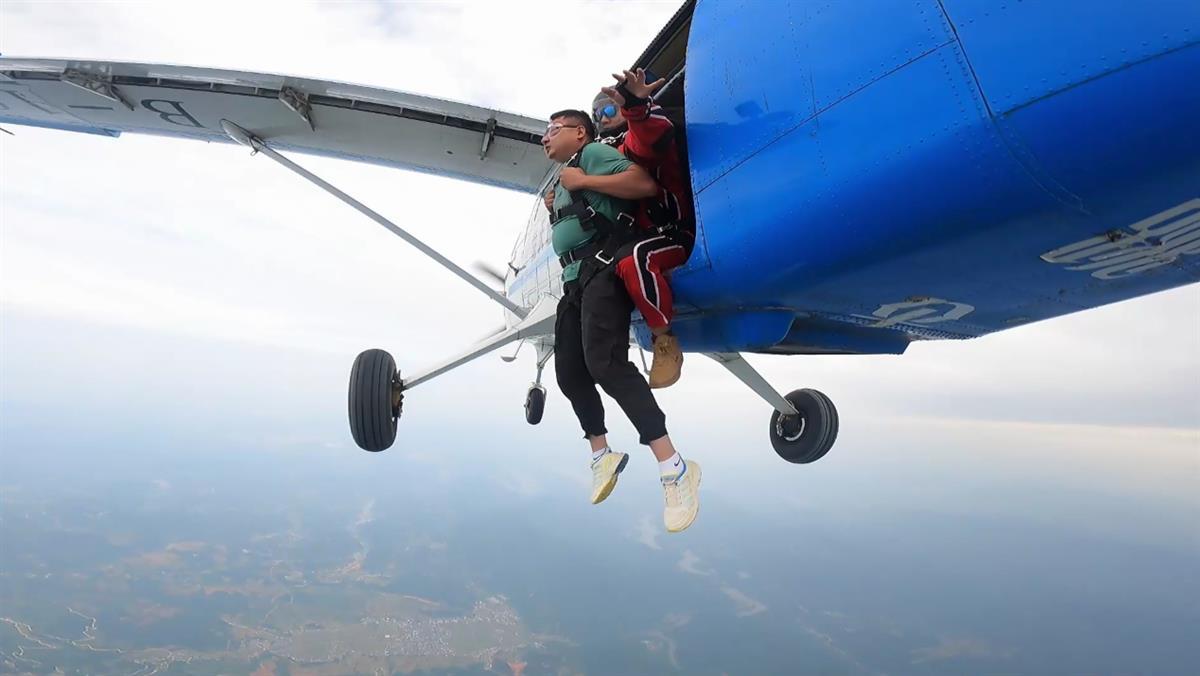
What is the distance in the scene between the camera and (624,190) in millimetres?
2924

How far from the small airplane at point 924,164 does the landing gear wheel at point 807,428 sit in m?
2.17

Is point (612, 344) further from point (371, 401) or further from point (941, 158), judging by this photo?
point (371, 401)

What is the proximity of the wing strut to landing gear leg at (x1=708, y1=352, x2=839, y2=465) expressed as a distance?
257 centimetres

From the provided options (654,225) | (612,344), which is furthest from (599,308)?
(654,225)

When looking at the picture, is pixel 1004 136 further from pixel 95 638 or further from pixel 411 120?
pixel 95 638

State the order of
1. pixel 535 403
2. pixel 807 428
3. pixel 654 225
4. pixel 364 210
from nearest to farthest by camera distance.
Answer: pixel 654 225 < pixel 364 210 < pixel 807 428 < pixel 535 403

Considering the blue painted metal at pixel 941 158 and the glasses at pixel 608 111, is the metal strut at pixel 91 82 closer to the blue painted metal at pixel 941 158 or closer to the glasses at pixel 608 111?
the glasses at pixel 608 111

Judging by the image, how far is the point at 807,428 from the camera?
20.2 feet

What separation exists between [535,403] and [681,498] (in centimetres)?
854

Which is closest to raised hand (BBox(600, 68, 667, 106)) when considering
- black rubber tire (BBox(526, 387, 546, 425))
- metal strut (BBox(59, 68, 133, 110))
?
metal strut (BBox(59, 68, 133, 110))

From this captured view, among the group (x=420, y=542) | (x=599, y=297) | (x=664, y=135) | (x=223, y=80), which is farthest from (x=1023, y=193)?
(x=420, y=542)

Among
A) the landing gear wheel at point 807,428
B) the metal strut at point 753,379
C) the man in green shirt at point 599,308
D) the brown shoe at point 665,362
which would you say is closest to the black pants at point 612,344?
the man in green shirt at point 599,308

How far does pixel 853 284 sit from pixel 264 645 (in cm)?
→ 12104

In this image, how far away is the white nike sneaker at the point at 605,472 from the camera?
10.2ft
